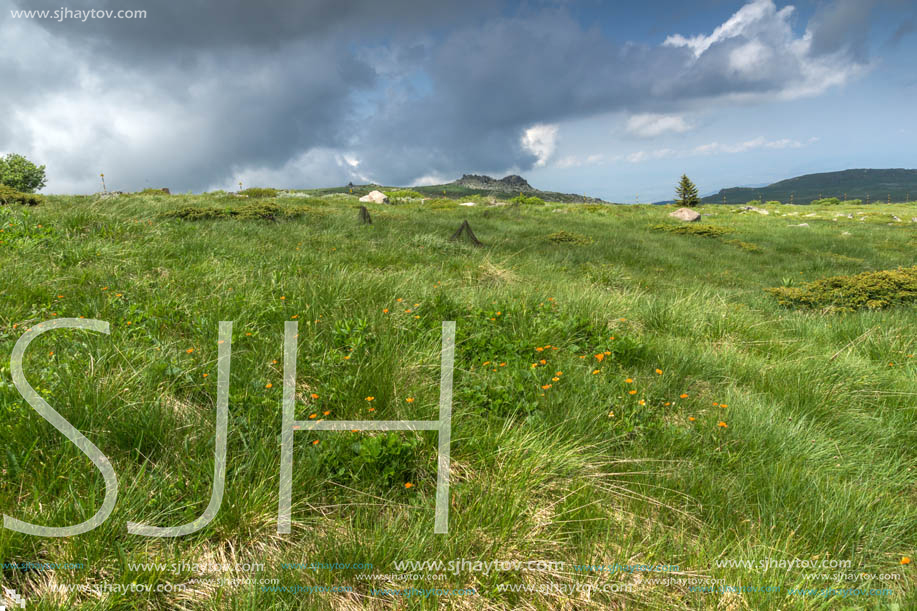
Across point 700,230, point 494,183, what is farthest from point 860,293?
point 494,183

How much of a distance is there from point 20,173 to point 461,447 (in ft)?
253

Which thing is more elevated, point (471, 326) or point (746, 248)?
point (746, 248)

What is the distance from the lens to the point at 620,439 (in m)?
2.82

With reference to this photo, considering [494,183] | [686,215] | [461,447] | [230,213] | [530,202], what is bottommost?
[461,447]

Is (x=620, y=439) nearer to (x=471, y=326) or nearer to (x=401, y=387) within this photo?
(x=401, y=387)

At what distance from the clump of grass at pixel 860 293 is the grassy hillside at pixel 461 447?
5.84ft

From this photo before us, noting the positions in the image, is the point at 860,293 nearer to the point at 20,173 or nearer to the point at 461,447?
the point at 461,447

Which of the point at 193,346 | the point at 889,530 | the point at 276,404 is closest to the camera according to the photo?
the point at 889,530

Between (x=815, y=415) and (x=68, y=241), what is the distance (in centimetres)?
865

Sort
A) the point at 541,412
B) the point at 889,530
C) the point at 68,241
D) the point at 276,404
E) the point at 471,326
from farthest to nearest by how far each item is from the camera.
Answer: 1. the point at 68,241
2. the point at 471,326
3. the point at 541,412
4. the point at 276,404
5. the point at 889,530

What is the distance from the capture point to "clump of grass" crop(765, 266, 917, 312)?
6.95 metres

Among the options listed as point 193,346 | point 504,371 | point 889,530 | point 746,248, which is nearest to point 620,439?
point 504,371

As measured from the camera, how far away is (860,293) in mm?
7188

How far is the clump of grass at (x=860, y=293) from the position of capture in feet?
22.8
